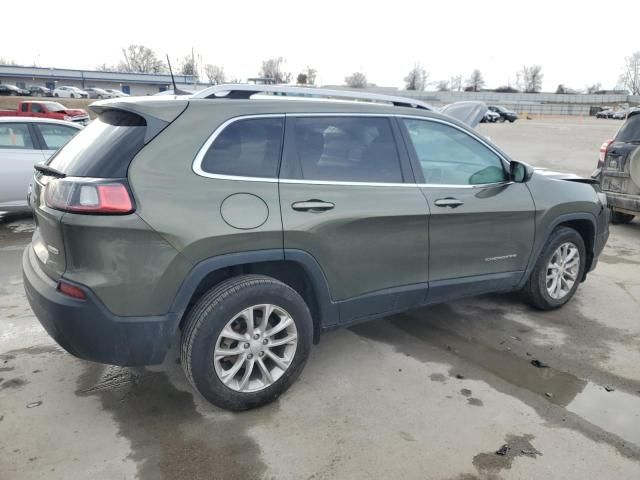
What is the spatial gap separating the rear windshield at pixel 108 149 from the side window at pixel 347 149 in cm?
94

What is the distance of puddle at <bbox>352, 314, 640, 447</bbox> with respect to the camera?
9.94 feet

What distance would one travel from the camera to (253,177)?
2908 mm

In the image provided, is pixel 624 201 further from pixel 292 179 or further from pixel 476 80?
pixel 476 80

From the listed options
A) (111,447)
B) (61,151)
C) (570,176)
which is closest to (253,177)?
(61,151)

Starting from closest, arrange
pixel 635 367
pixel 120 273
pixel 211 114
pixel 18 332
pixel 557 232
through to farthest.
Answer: pixel 120 273, pixel 211 114, pixel 635 367, pixel 18 332, pixel 557 232

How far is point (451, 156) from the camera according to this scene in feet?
12.6

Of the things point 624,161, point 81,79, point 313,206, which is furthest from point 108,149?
point 81,79

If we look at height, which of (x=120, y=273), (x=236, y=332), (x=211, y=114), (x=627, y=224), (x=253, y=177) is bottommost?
(x=627, y=224)

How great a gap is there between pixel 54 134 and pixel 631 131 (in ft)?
27.5

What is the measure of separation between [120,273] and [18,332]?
2101mm

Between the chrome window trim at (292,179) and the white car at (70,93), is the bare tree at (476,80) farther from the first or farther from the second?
the chrome window trim at (292,179)

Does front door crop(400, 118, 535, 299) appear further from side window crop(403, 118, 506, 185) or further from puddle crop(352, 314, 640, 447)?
puddle crop(352, 314, 640, 447)

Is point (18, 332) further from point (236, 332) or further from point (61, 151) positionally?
point (236, 332)

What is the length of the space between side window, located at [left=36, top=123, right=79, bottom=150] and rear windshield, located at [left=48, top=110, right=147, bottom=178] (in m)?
5.24
